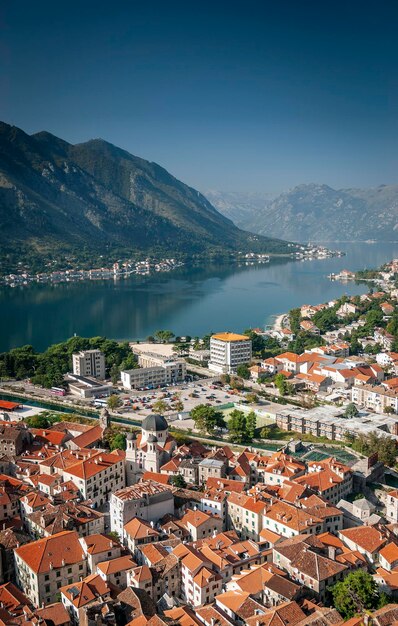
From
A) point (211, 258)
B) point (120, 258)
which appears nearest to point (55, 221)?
point (120, 258)

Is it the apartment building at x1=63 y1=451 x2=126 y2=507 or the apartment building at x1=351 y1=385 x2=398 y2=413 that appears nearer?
the apartment building at x1=63 y1=451 x2=126 y2=507

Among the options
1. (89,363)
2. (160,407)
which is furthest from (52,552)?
(89,363)

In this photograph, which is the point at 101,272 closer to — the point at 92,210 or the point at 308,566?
the point at 92,210

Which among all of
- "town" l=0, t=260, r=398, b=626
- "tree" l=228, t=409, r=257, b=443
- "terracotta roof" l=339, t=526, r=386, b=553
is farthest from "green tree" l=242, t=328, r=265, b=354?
"terracotta roof" l=339, t=526, r=386, b=553

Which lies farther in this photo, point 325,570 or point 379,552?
point 379,552

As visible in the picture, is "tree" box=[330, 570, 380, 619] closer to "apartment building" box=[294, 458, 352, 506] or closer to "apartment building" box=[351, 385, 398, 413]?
"apartment building" box=[294, 458, 352, 506]

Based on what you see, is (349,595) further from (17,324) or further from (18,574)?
(17,324)
